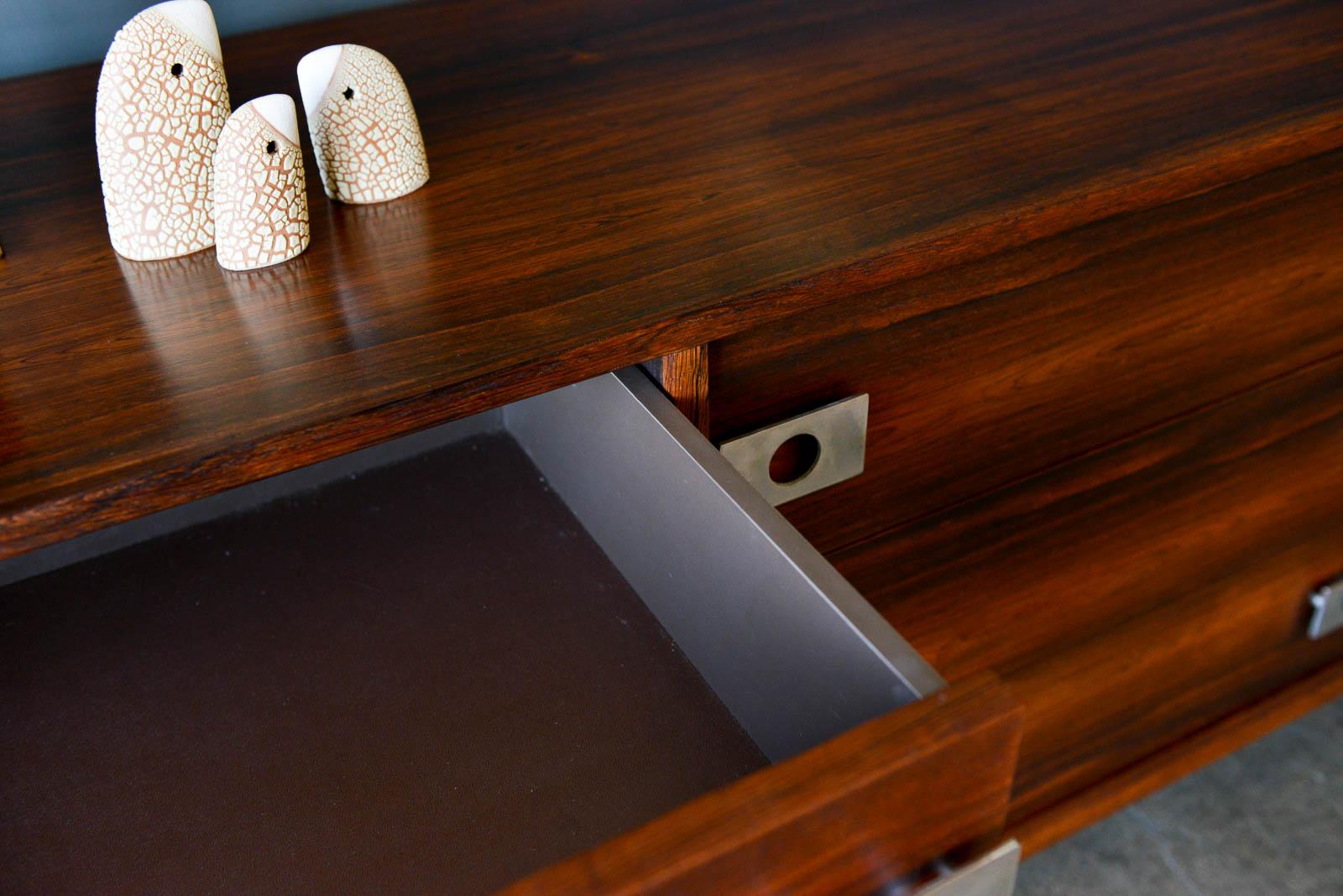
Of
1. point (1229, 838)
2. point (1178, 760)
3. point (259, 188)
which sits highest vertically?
point (259, 188)

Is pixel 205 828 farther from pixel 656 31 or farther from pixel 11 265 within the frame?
pixel 656 31

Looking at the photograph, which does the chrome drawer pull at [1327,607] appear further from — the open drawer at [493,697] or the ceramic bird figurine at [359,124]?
the ceramic bird figurine at [359,124]

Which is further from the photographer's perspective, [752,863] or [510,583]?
[510,583]

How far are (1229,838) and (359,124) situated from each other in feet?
3.22

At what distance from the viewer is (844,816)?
0.38m

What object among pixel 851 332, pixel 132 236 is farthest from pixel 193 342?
pixel 851 332

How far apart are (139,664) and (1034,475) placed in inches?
21.9

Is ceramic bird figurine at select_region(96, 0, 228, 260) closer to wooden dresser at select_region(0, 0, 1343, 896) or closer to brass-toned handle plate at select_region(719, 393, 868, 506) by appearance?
wooden dresser at select_region(0, 0, 1343, 896)

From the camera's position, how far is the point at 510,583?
67cm

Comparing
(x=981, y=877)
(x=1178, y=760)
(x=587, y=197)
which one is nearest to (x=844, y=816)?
(x=981, y=877)

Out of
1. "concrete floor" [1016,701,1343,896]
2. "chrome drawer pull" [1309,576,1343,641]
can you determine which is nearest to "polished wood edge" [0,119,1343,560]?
"chrome drawer pull" [1309,576,1343,641]

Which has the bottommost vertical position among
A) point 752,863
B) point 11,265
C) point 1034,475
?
point 1034,475

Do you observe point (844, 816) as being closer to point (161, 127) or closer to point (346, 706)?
point (346, 706)

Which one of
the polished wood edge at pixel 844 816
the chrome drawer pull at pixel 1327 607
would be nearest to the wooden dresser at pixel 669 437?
the polished wood edge at pixel 844 816
